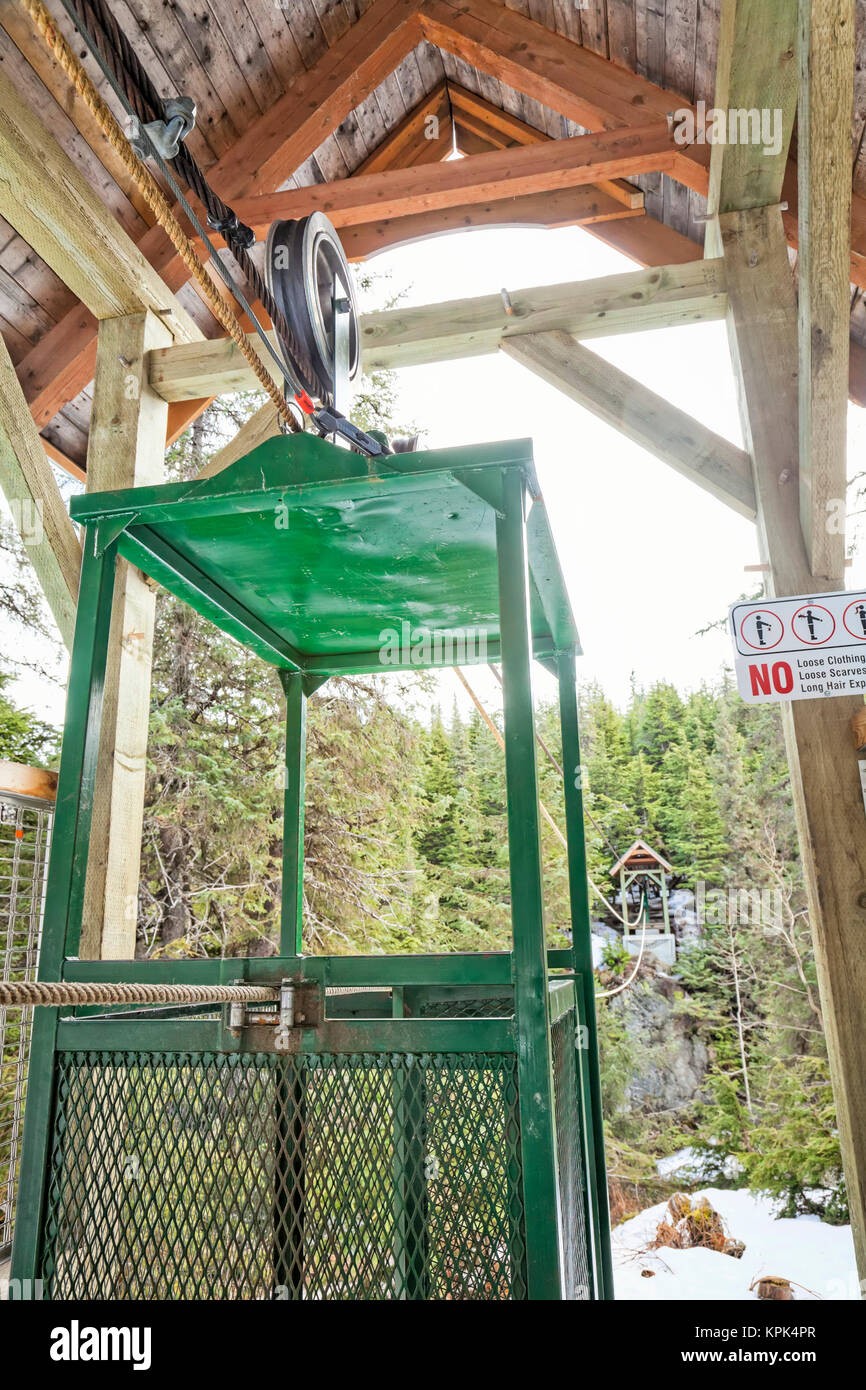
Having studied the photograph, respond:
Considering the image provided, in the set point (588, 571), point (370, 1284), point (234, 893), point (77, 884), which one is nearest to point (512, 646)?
point (77, 884)

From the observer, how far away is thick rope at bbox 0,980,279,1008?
80cm

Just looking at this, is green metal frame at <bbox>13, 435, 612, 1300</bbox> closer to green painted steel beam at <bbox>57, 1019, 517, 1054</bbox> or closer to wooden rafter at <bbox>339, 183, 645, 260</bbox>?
green painted steel beam at <bbox>57, 1019, 517, 1054</bbox>

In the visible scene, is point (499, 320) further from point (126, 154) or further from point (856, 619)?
point (126, 154)

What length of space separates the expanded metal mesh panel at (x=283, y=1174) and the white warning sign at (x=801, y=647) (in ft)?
4.87

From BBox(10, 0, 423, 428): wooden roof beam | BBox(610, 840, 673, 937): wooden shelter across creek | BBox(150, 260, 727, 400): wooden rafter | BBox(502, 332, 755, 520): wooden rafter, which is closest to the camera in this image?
BBox(502, 332, 755, 520): wooden rafter

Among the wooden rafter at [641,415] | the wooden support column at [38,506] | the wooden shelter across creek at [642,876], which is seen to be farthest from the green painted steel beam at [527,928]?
the wooden shelter across creek at [642,876]

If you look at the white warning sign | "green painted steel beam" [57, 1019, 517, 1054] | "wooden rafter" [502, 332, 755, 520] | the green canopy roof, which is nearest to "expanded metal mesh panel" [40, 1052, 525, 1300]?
"green painted steel beam" [57, 1019, 517, 1054]

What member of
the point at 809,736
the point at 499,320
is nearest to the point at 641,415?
the point at 499,320

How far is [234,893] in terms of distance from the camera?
6.05m

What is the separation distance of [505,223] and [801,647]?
2.61 m

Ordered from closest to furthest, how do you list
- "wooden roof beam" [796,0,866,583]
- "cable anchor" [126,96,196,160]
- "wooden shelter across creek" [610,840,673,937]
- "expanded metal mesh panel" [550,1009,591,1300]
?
"cable anchor" [126,96,196,160] < "expanded metal mesh panel" [550,1009,591,1300] < "wooden roof beam" [796,0,866,583] < "wooden shelter across creek" [610,840,673,937]

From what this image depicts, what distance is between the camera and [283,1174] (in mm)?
1193

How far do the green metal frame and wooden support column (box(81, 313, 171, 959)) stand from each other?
0.58 metres

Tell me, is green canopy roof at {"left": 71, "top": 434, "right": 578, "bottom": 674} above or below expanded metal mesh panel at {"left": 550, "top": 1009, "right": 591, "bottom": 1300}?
above
